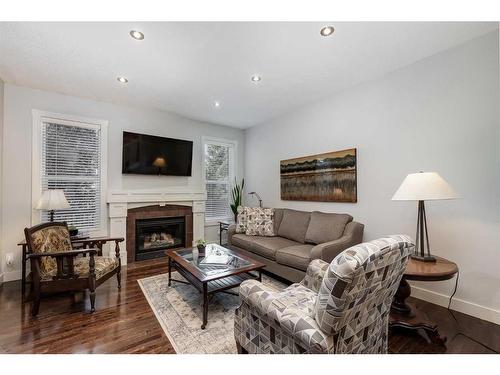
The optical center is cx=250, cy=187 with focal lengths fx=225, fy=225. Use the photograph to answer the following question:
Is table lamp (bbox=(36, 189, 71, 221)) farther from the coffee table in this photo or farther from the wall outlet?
the coffee table

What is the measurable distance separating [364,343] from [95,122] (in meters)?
4.41

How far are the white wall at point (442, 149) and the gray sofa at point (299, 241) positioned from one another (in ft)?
1.19

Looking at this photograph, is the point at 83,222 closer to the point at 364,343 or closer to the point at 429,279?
the point at 364,343

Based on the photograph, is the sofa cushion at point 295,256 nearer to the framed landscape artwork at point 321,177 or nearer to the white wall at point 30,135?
the framed landscape artwork at point 321,177

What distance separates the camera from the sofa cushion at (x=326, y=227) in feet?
9.93

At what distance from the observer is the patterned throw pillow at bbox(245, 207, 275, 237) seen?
3.77 metres

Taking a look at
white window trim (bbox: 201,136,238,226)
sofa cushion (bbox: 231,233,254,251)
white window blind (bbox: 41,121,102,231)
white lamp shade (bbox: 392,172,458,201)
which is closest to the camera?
white lamp shade (bbox: 392,172,458,201)

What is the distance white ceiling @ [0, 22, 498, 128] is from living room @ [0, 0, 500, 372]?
22 mm

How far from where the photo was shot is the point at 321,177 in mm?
3619

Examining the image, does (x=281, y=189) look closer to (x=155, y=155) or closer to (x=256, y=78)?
(x=256, y=78)

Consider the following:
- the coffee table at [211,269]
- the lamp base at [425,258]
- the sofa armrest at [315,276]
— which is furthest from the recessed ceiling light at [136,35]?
the lamp base at [425,258]

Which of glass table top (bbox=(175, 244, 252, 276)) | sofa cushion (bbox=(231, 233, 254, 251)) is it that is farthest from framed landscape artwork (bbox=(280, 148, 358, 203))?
glass table top (bbox=(175, 244, 252, 276))

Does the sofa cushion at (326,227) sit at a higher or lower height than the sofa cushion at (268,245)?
higher

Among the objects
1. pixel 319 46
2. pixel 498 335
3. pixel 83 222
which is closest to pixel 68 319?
pixel 83 222
